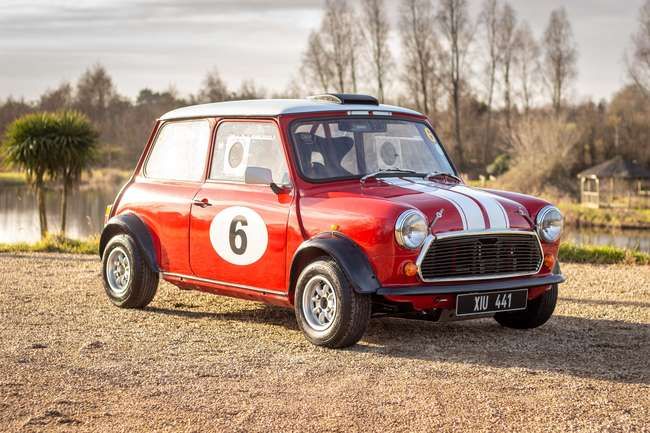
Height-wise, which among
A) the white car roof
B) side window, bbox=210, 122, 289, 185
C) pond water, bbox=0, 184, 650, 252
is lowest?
pond water, bbox=0, 184, 650, 252

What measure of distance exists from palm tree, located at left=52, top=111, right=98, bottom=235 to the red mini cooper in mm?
12245

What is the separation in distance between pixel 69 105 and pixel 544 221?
92.2 m

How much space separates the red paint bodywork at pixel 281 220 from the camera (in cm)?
769

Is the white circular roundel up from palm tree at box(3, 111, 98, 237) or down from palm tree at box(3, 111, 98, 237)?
down

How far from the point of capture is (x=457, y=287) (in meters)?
7.70

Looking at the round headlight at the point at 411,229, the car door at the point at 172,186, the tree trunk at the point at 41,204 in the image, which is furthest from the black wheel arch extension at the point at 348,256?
the tree trunk at the point at 41,204

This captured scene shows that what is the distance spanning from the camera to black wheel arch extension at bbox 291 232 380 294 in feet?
25.0

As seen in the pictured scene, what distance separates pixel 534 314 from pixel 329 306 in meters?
2.04

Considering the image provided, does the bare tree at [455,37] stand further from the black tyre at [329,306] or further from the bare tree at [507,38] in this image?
the black tyre at [329,306]

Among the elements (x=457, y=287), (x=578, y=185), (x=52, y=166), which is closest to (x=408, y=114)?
(x=457, y=287)

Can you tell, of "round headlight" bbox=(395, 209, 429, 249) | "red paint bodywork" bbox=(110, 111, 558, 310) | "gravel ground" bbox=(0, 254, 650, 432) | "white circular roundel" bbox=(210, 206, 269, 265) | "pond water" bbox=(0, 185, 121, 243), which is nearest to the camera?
"gravel ground" bbox=(0, 254, 650, 432)

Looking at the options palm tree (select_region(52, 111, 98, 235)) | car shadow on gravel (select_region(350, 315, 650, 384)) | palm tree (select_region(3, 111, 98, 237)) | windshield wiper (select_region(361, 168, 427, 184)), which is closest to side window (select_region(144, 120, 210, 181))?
windshield wiper (select_region(361, 168, 427, 184))

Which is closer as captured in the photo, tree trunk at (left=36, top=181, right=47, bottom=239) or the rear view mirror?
the rear view mirror

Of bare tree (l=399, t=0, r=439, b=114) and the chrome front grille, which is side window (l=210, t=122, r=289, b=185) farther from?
bare tree (l=399, t=0, r=439, b=114)
